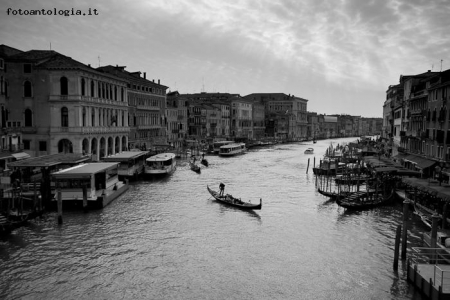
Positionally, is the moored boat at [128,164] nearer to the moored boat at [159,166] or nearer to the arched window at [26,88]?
the moored boat at [159,166]

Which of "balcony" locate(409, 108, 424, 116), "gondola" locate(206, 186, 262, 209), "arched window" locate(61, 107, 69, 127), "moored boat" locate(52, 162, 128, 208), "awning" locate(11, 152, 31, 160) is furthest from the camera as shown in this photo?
"arched window" locate(61, 107, 69, 127)

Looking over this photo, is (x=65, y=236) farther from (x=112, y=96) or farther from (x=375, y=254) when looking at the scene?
(x=112, y=96)

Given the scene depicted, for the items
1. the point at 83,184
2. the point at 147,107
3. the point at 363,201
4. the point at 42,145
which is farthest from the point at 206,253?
the point at 147,107

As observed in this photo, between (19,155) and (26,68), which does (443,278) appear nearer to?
(19,155)

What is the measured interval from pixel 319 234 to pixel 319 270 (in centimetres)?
431

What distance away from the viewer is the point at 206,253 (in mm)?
15336

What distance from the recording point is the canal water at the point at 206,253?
12.3 meters

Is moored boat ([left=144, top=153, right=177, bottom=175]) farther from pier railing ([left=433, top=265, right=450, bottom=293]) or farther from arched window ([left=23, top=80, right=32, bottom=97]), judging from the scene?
pier railing ([left=433, top=265, right=450, bottom=293])

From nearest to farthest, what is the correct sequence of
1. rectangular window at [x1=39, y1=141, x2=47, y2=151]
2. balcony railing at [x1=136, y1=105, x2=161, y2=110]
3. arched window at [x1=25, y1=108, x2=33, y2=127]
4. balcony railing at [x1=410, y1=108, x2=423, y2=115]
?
1. balcony railing at [x1=410, y1=108, x2=423, y2=115]
2. arched window at [x1=25, y1=108, x2=33, y2=127]
3. rectangular window at [x1=39, y1=141, x2=47, y2=151]
4. balcony railing at [x1=136, y1=105, x2=161, y2=110]

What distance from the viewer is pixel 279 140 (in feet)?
332

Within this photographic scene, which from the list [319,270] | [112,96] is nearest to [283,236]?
[319,270]

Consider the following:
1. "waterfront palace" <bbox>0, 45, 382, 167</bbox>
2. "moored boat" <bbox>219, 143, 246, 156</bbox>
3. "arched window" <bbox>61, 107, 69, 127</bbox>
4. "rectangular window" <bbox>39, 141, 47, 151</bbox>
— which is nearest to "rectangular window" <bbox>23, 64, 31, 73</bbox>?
"waterfront palace" <bbox>0, 45, 382, 167</bbox>

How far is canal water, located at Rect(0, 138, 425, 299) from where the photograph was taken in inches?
486

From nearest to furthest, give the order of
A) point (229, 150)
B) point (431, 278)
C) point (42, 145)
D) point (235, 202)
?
point (431, 278) < point (235, 202) < point (42, 145) < point (229, 150)
